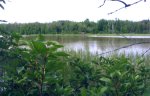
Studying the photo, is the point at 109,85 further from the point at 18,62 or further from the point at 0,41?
the point at 0,41

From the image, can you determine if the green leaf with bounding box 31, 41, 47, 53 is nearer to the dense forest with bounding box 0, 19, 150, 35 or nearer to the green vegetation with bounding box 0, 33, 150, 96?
the green vegetation with bounding box 0, 33, 150, 96

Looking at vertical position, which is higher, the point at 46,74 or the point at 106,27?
the point at 106,27

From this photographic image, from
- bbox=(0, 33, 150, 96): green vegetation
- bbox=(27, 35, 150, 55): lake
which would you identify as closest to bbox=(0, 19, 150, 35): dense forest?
bbox=(27, 35, 150, 55): lake

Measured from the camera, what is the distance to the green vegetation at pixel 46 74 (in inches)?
57.0

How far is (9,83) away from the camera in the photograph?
1760mm

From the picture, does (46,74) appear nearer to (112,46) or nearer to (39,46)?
(39,46)

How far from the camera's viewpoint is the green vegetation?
1.45 meters

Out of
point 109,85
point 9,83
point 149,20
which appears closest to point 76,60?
point 109,85

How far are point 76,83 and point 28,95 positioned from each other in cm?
48

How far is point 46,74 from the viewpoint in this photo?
1.47m

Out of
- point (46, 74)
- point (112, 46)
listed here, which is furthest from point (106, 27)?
point (112, 46)

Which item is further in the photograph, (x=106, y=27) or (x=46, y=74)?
(x=106, y=27)

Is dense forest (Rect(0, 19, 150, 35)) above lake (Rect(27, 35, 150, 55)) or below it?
above

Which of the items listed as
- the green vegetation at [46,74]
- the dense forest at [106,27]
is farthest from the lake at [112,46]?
the green vegetation at [46,74]
